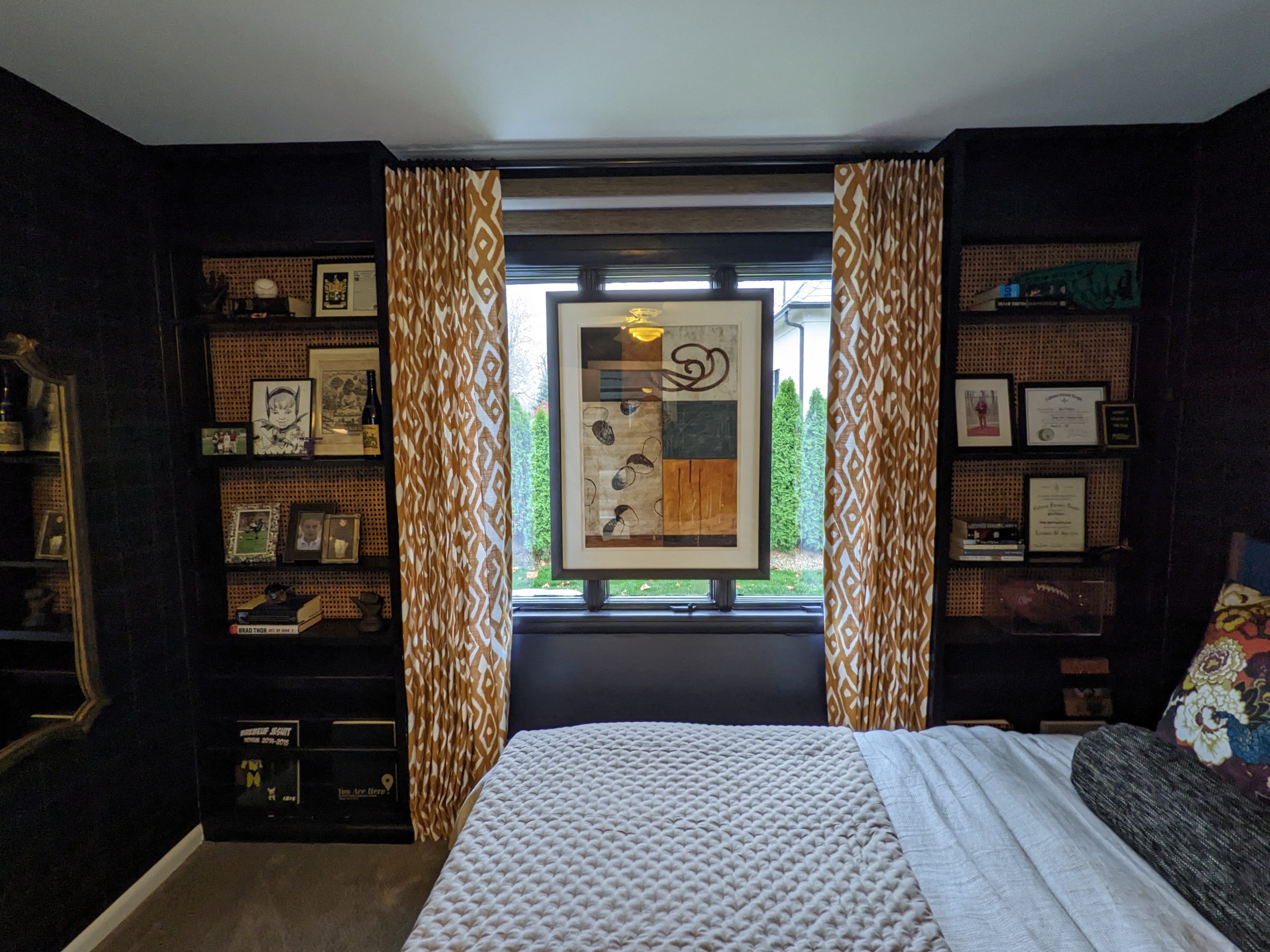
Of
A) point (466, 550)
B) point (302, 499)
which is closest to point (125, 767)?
point (302, 499)

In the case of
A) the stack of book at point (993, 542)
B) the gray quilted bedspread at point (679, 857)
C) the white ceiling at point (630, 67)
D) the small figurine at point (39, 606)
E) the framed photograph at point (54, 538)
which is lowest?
the gray quilted bedspread at point (679, 857)

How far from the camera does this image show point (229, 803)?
230 centimetres

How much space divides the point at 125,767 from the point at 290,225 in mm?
2014

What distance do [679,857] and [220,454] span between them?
214cm

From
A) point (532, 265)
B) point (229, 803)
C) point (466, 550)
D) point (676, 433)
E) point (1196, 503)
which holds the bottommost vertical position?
point (229, 803)

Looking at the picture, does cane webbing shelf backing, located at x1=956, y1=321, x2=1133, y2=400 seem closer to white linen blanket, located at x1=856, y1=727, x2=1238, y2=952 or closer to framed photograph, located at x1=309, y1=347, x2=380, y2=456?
white linen blanket, located at x1=856, y1=727, x2=1238, y2=952

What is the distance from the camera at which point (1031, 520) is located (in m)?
2.16

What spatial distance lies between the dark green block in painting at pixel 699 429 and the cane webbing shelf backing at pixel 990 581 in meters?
1.04

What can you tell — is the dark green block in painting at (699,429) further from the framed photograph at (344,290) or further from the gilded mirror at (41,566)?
the gilded mirror at (41,566)

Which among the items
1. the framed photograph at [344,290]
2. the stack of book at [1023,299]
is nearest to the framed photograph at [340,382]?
the framed photograph at [344,290]

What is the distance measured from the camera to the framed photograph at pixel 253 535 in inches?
88.5

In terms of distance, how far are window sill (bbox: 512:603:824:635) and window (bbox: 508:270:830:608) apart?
9 centimetres

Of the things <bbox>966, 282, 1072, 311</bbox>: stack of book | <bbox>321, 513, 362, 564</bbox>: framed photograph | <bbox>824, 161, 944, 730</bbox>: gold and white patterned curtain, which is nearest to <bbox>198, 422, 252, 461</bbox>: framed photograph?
<bbox>321, 513, 362, 564</bbox>: framed photograph

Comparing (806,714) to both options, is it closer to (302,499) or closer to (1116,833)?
(1116,833)
